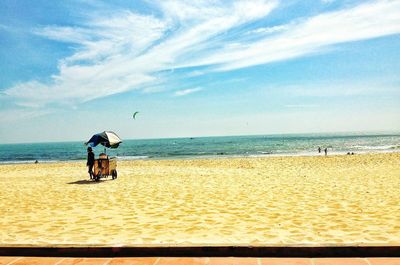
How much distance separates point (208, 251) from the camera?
15.9ft

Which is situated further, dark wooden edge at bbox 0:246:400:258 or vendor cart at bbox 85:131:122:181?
vendor cart at bbox 85:131:122:181

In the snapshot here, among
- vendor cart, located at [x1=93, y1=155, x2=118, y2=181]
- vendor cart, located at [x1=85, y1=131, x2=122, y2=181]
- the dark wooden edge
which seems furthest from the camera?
vendor cart, located at [x1=85, y1=131, x2=122, y2=181]

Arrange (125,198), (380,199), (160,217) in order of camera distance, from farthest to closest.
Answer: (125,198) → (380,199) → (160,217)

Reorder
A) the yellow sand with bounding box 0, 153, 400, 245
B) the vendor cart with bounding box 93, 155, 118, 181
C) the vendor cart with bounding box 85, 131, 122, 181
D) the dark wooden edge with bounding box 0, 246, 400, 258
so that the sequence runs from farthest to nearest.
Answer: the vendor cart with bounding box 85, 131, 122, 181, the vendor cart with bounding box 93, 155, 118, 181, the yellow sand with bounding box 0, 153, 400, 245, the dark wooden edge with bounding box 0, 246, 400, 258

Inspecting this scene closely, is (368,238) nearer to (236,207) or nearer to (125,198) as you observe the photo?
(236,207)

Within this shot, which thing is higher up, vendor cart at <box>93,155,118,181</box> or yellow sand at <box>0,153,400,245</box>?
vendor cart at <box>93,155,118,181</box>

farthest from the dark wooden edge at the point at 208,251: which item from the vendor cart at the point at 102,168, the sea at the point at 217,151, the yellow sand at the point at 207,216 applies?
the sea at the point at 217,151

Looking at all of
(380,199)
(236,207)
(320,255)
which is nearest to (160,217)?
(236,207)

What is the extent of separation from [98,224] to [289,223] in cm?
372

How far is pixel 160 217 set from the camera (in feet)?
25.0

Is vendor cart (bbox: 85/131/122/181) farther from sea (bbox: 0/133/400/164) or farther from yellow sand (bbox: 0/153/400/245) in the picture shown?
sea (bbox: 0/133/400/164)

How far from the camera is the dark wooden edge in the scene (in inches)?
185

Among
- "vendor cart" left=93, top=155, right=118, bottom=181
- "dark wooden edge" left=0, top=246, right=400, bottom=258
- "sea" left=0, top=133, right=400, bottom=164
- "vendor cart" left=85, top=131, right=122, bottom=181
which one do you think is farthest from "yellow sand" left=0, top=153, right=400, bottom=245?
"sea" left=0, top=133, right=400, bottom=164

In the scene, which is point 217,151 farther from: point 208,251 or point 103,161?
point 208,251
